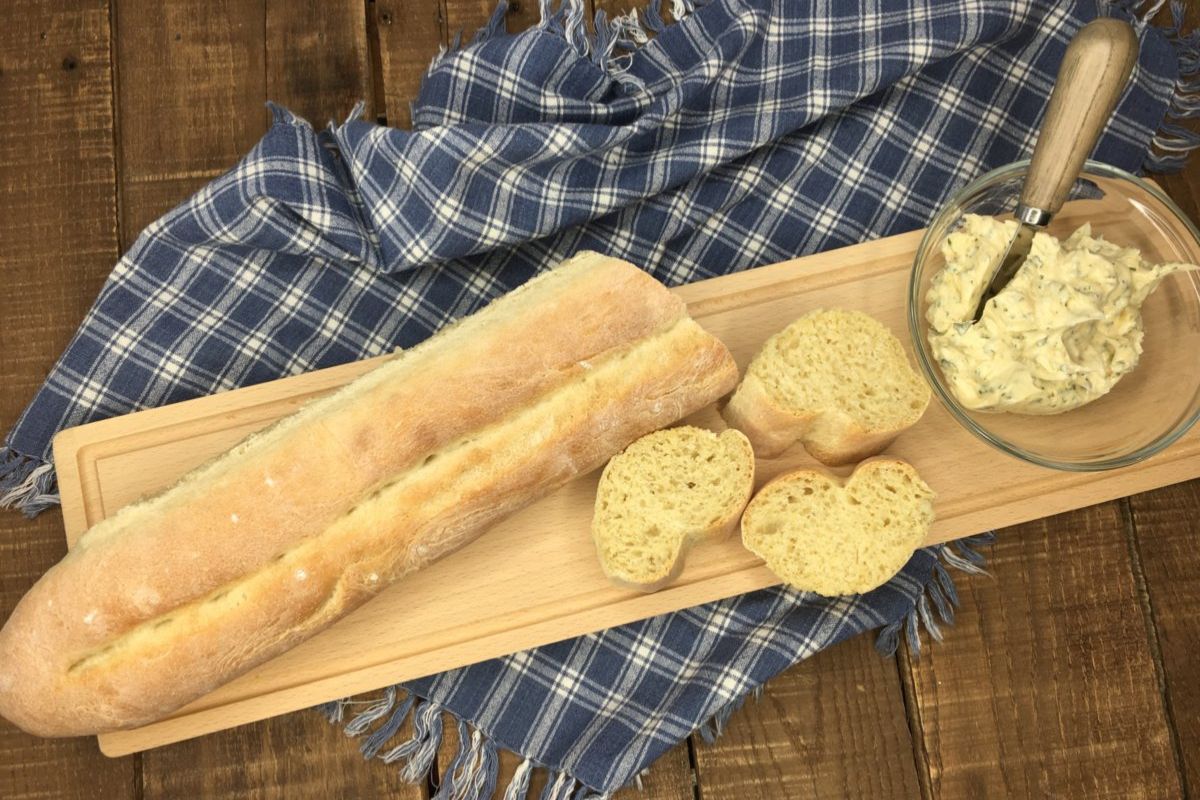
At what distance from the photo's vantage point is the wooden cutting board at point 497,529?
2100 millimetres

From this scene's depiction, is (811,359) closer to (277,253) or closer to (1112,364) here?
(1112,364)

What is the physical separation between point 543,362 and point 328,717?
37.0 inches

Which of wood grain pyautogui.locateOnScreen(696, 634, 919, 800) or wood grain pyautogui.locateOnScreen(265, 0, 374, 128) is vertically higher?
wood grain pyautogui.locateOnScreen(265, 0, 374, 128)

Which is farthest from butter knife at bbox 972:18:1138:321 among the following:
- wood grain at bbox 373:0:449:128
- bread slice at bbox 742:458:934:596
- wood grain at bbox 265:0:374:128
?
wood grain at bbox 265:0:374:128

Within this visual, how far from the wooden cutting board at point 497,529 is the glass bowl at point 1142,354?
93mm

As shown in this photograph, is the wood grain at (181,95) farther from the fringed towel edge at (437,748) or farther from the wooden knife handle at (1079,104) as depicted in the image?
the wooden knife handle at (1079,104)

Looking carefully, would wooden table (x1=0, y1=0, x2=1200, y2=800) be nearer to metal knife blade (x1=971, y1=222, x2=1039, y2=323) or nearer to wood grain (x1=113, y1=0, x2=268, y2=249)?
wood grain (x1=113, y1=0, x2=268, y2=249)

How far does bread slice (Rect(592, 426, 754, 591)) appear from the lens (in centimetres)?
204

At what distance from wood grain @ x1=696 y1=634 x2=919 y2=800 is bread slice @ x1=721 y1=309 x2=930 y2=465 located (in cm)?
56

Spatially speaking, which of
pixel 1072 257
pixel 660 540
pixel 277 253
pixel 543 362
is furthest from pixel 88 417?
pixel 1072 257

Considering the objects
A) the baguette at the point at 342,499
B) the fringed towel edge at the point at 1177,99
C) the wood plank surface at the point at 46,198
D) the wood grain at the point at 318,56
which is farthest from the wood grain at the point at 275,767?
the fringed towel edge at the point at 1177,99

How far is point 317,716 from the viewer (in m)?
2.23

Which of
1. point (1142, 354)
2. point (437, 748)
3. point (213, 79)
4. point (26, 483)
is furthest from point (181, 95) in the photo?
point (1142, 354)

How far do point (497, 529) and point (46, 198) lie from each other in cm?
131
